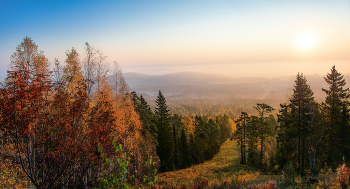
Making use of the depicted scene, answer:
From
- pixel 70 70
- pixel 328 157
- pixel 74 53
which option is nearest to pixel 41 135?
pixel 70 70

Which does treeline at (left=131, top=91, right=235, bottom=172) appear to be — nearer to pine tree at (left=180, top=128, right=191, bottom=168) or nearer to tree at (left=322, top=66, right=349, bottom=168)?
pine tree at (left=180, top=128, right=191, bottom=168)

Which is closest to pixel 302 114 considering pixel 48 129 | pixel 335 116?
pixel 335 116

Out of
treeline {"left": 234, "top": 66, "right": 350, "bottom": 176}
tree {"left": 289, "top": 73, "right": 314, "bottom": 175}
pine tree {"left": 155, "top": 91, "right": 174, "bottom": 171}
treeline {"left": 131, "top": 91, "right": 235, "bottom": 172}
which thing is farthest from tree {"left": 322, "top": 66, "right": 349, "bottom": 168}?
pine tree {"left": 155, "top": 91, "right": 174, "bottom": 171}

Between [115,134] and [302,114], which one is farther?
[302,114]

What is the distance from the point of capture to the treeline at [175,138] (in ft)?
104

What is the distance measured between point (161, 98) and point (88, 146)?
2903 centimetres

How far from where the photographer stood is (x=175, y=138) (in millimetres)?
37094

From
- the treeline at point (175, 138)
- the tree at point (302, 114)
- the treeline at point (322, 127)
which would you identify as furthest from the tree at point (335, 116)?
the treeline at point (175, 138)

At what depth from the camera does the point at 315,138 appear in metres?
22.3

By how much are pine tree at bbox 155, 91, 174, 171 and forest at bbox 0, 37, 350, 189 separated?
19 centimetres

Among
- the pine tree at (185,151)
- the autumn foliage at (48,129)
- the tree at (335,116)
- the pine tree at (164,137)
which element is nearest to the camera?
the autumn foliage at (48,129)

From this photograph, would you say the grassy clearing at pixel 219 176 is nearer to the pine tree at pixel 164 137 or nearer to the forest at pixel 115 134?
the forest at pixel 115 134

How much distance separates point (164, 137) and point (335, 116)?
25.2m

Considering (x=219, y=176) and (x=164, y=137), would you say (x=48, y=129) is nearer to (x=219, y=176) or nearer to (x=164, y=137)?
(x=219, y=176)
